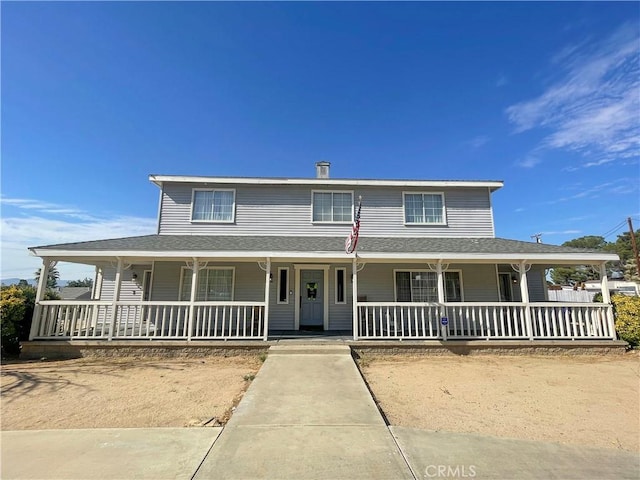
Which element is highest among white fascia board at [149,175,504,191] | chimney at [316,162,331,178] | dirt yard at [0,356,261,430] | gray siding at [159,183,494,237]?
chimney at [316,162,331,178]

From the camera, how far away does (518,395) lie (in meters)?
5.88

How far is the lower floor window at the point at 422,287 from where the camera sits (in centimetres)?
1162

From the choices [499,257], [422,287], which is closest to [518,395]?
[499,257]

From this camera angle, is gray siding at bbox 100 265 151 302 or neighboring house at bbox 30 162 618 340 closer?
neighboring house at bbox 30 162 618 340

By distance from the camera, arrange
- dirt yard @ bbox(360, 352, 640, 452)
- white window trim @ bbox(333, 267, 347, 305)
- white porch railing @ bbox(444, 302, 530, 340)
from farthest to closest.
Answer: white window trim @ bbox(333, 267, 347, 305)
white porch railing @ bbox(444, 302, 530, 340)
dirt yard @ bbox(360, 352, 640, 452)

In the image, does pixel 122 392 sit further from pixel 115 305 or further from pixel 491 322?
pixel 491 322

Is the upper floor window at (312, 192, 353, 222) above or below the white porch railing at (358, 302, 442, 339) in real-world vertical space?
above

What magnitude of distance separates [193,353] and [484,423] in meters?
7.40

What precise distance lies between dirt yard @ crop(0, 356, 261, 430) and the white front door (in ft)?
10.3

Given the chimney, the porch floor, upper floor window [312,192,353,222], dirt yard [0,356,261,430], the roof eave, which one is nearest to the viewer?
dirt yard [0,356,261,430]

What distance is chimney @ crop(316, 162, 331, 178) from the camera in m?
13.5

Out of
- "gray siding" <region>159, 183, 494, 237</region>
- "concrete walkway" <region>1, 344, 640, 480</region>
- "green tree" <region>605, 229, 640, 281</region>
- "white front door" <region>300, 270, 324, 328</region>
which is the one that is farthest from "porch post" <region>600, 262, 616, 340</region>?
"green tree" <region>605, 229, 640, 281</region>

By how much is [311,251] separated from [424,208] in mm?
6086

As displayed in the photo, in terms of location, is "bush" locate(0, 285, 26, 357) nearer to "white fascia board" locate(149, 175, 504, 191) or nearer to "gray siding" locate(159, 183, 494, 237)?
"gray siding" locate(159, 183, 494, 237)
